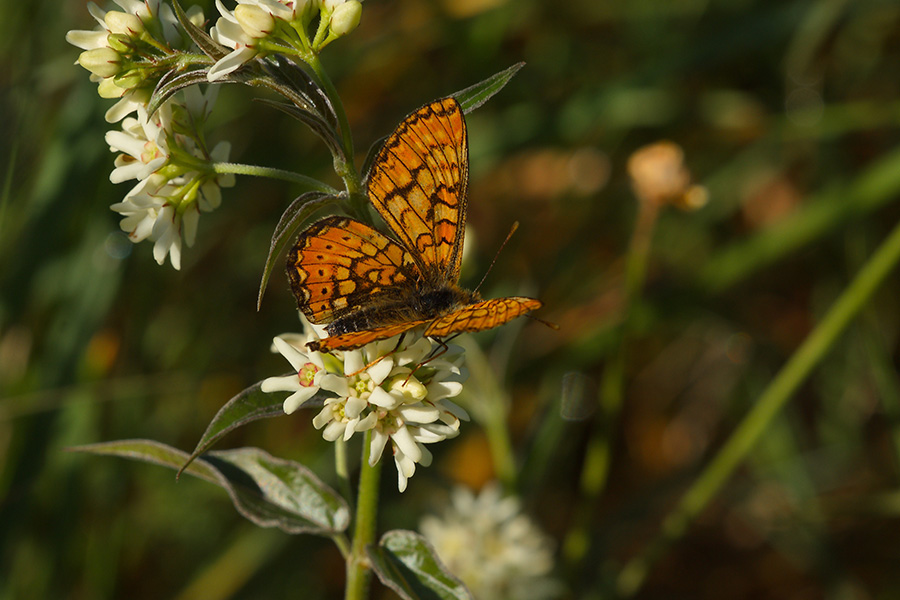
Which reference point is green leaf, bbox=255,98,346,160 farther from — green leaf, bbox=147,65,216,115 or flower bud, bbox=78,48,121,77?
flower bud, bbox=78,48,121,77

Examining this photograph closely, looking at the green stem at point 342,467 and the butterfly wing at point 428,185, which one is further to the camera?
the green stem at point 342,467

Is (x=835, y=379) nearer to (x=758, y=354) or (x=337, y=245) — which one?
(x=758, y=354)

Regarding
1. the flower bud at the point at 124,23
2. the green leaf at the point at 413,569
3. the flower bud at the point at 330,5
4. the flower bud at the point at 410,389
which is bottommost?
the green leaf at the point at 413,569

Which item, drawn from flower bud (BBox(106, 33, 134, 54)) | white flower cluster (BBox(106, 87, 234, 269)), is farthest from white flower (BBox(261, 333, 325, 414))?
flower bud (BBox(106, 33, 134, 54))

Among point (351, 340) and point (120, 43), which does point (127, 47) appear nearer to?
point (120, 43)

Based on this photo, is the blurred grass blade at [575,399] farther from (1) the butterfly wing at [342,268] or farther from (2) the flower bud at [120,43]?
(2) the flower bud at [120,43]

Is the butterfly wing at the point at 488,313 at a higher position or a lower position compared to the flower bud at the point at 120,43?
lower

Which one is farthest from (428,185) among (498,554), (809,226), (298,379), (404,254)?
(809,226)

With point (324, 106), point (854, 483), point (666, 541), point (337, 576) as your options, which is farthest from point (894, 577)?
point (324, 106)

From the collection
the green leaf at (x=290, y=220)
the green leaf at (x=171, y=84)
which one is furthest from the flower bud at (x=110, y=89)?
the green leaf at (x=290, y=220)
